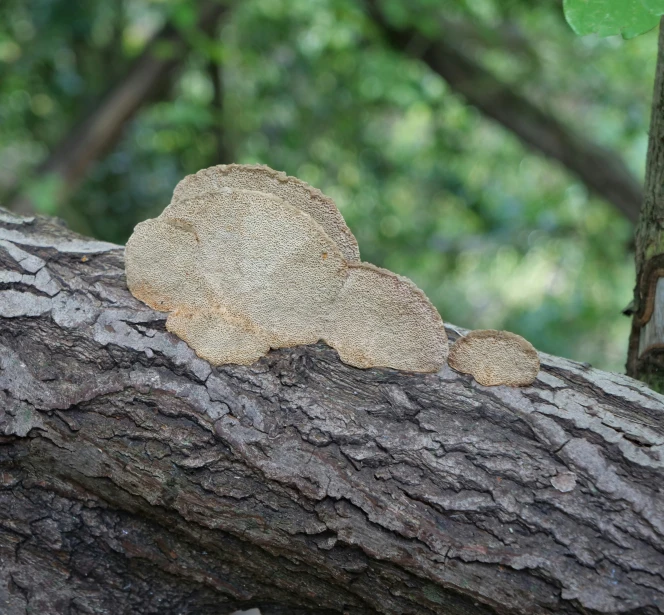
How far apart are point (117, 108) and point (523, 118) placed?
217 cm

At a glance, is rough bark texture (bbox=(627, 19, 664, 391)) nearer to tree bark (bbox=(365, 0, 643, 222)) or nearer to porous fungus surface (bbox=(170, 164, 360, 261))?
porous fungus surface (bbox=(170, 164, 360, 261))

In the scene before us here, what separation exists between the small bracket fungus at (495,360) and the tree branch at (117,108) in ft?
9.13

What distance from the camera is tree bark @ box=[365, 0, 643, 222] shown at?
3.44 metres

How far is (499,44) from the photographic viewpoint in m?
3.52

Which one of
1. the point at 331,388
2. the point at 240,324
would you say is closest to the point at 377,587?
the point at 331,388

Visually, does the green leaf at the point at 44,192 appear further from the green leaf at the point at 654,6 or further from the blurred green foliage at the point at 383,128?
the green leaf at the point at 654,6

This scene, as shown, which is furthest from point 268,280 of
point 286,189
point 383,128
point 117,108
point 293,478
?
point 383,128

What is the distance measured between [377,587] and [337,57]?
11.2 feet

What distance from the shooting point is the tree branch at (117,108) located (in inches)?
127

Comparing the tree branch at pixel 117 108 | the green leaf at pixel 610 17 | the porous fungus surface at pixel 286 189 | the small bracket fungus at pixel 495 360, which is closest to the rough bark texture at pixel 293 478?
the small bracket fungus at pixel 495 360

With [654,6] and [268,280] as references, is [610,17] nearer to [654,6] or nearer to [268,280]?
[654,6]

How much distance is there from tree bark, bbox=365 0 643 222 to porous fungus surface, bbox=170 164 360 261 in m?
2.96

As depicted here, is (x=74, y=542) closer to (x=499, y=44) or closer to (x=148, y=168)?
(x=499, y=44)

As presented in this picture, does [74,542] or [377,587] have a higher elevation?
[377,587]
